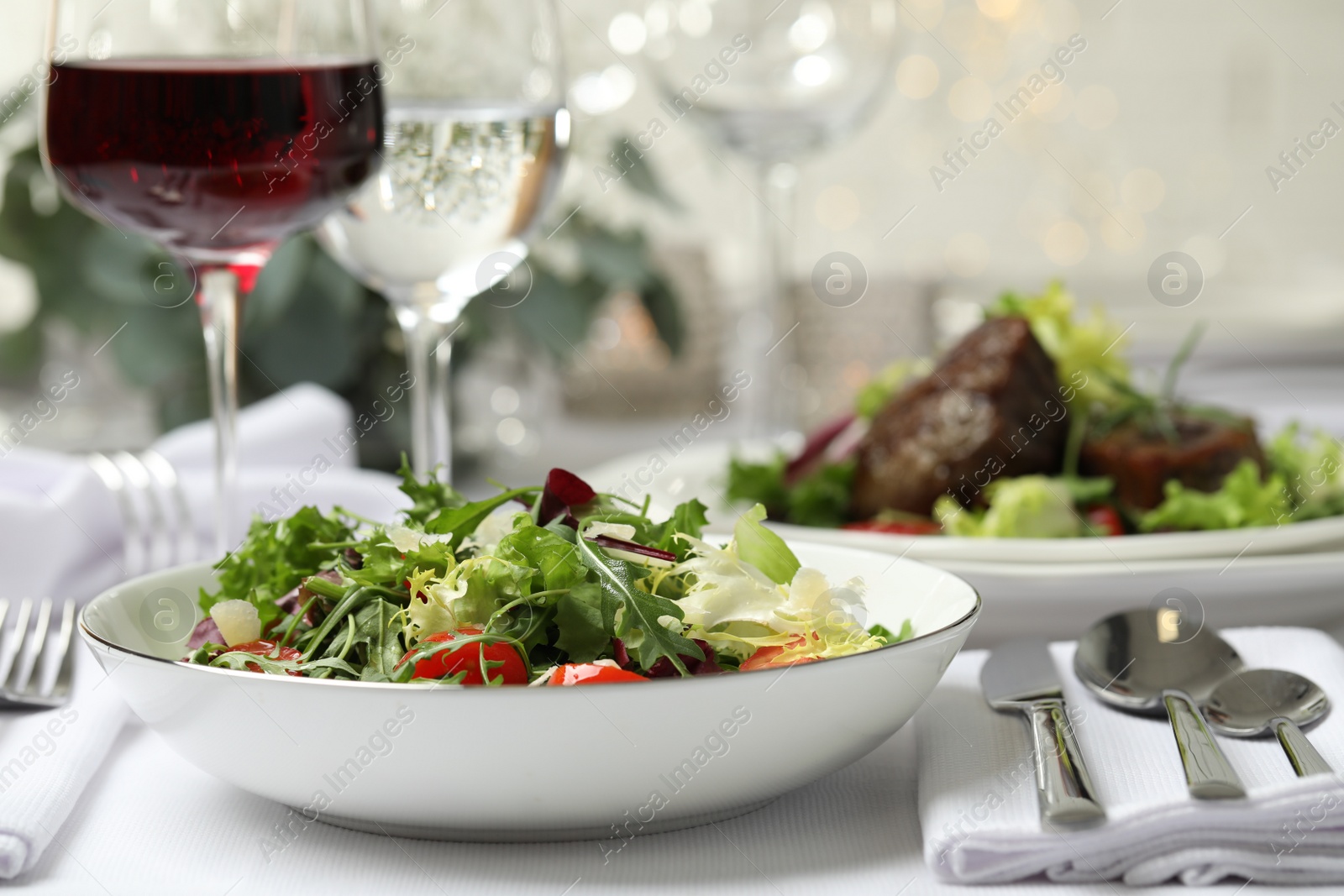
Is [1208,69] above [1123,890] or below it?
above

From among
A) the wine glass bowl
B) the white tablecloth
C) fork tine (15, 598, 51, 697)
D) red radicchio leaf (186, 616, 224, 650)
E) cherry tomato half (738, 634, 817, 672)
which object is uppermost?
the wine glass bowl

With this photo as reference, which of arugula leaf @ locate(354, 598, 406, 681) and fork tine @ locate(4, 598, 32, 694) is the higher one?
arugula leaf @ locate(354, 598, 406, 681)

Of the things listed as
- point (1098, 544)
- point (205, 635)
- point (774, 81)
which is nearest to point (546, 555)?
point (205, 635)

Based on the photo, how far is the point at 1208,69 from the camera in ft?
13.5

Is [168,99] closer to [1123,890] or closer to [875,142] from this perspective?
[1123,890]

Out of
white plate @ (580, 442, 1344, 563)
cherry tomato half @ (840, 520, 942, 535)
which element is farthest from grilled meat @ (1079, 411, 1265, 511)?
white plate @ (580, 442, 1344, 563)

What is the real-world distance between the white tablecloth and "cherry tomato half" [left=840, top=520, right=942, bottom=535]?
26.7 inches

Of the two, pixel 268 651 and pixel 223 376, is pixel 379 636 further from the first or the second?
pixel 223 376

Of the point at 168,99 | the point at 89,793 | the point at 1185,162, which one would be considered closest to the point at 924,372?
the point at 168,99

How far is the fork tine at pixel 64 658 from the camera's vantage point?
0.91m

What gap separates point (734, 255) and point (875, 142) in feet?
2.03

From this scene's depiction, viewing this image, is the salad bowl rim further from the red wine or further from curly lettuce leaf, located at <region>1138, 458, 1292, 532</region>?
curly lettuce leaf, located at <region>1138, 458, 1292, 532</region>

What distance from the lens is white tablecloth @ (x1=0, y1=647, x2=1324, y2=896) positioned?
0.62 metres

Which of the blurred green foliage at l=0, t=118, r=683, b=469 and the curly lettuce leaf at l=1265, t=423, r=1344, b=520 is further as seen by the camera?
the blurred green foliage at l=0, t=118, r=683, b=469
